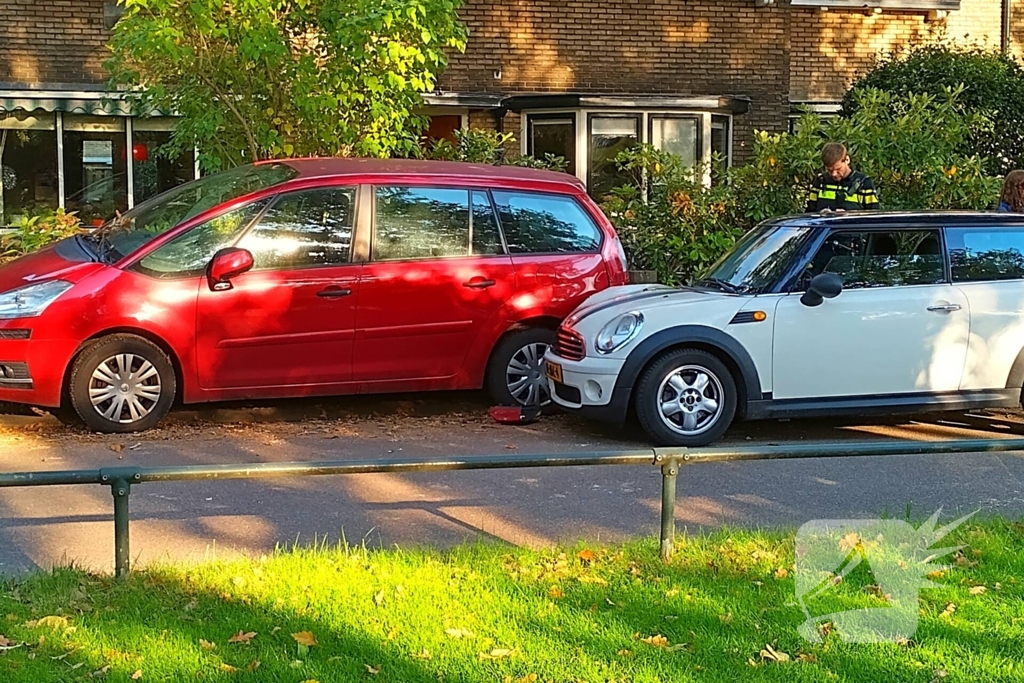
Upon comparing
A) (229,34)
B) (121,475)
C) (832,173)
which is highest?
(229,34)

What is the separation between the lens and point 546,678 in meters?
3.89

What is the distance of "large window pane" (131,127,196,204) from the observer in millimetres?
15773

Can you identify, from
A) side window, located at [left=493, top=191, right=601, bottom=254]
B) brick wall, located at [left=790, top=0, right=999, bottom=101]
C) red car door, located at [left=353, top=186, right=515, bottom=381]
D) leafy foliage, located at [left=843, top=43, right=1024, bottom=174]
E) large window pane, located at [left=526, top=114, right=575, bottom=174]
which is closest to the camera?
red car door, located at [left=353, top=186, right=515, bottom=381]

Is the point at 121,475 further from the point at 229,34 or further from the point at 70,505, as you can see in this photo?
the point at 229,34

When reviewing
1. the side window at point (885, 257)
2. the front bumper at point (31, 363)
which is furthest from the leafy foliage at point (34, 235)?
the side window at point (885, 257)

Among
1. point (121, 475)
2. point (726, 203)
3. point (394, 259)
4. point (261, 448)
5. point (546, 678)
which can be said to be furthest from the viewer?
point (726, 203)

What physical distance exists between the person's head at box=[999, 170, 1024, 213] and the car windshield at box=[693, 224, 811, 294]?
2598 mm

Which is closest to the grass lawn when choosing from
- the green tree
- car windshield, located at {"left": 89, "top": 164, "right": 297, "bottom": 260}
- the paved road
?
the paved road

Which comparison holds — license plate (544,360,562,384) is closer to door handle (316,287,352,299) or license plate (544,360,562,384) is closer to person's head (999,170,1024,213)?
door handle (316,287,352,299)

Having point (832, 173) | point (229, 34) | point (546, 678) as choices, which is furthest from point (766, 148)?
point (546, 678)

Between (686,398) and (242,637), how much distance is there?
13.7ft

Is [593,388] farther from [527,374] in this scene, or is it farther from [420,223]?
[420,223]

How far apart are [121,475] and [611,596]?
191cm

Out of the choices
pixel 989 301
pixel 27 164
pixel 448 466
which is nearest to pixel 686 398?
pixel 989 301
